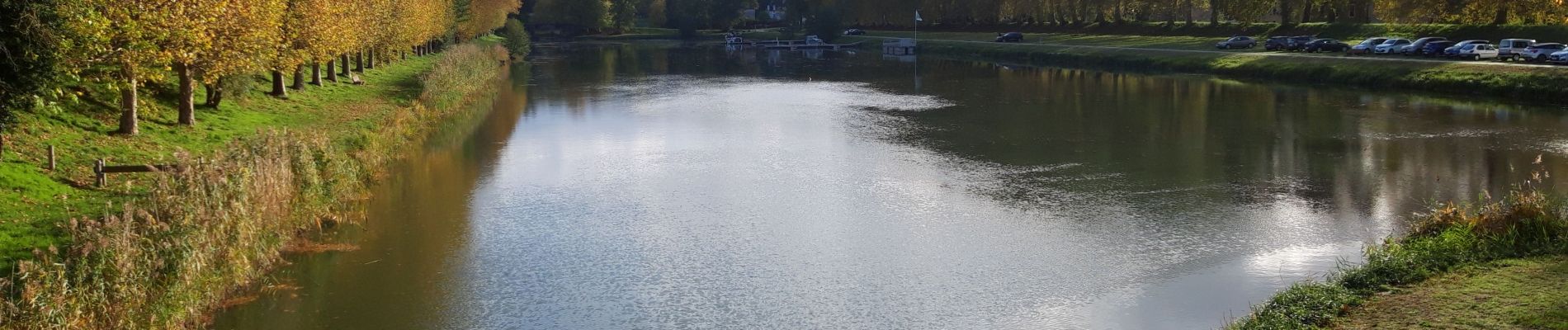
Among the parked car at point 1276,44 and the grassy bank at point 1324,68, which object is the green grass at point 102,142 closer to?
the grassy bank at point 1324,68

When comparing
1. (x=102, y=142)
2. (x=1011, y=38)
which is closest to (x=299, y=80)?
(x=102, y=142)

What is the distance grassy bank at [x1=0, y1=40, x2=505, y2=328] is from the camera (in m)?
13.4

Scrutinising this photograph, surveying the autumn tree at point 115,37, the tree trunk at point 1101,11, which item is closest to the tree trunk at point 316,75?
the autumn tree at point 115,37

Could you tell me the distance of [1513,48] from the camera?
5256cm

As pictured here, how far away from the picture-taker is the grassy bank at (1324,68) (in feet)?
145

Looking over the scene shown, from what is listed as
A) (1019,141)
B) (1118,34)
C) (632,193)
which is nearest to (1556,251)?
(632,193)

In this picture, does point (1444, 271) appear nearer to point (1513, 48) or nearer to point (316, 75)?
point (316, 75)

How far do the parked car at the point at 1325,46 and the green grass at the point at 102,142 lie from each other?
159 ft

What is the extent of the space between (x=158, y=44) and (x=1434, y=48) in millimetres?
55321

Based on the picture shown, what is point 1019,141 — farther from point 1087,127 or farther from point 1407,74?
point 1407,74

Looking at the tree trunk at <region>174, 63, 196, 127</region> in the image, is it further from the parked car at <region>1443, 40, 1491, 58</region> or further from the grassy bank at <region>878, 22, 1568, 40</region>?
the grassy bank at <region>878, 22, 1568, 40</region>

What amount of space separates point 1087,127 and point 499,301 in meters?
24.3

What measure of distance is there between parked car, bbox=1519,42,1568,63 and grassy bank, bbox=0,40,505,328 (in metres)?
44.5

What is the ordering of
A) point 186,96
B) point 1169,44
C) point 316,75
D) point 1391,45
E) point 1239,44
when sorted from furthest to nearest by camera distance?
point 1169,44, point 1239,44, point 1391,45, point 316,75, point 186,96
